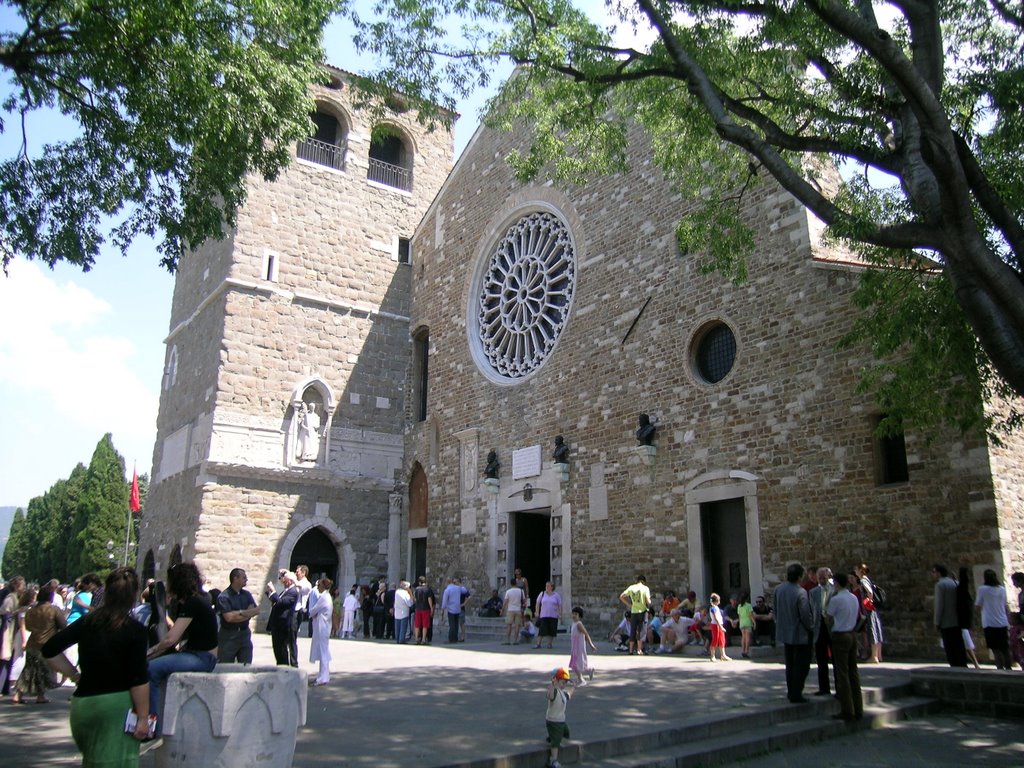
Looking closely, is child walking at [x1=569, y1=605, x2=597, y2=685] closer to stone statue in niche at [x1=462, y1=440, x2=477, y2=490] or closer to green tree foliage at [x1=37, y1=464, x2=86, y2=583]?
stone statue in niche at [x1=462, y1=440, x2=477, y2=490]

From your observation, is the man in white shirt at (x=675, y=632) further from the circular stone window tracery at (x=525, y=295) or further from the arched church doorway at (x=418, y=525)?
the arched church doorway at (x=418, y=525)

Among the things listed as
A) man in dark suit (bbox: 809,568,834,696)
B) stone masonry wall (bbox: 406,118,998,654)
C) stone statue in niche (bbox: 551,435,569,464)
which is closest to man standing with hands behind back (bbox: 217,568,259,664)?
man in dark suit (bbox: 809,568,834,696)

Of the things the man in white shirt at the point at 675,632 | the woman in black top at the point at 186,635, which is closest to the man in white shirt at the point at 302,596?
the woman in black top at the point at 186,635

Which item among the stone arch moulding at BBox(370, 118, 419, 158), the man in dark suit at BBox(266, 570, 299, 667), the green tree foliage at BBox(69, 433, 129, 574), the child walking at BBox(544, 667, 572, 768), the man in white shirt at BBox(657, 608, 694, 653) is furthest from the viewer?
the green tree foliage at BBox(69, 433, 129, 574)

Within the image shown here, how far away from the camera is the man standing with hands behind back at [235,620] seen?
7789mm

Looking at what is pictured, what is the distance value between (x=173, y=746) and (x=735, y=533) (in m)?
10.5

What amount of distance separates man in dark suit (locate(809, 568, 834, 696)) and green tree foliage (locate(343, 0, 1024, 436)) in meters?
2.53

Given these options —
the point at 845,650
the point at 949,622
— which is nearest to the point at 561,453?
the point at 949,622

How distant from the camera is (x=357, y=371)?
72.0ft

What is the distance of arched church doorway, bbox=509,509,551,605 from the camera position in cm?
1808

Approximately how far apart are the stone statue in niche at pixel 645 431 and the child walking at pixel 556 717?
9.22m

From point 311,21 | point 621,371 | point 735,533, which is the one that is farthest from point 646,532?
point 311,21

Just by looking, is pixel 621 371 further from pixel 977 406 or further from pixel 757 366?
pixel 977 406

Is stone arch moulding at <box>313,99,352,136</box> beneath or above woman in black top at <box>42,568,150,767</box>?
above
